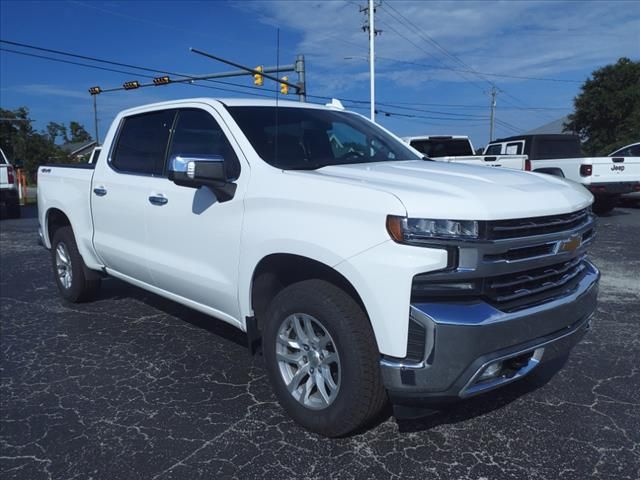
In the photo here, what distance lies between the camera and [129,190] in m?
4.45

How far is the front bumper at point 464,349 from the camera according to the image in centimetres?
243

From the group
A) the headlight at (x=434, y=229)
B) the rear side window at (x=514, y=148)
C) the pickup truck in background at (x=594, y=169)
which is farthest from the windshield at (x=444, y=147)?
the headlight at (x=434, y=229)

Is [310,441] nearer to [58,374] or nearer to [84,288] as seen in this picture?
[58,374]

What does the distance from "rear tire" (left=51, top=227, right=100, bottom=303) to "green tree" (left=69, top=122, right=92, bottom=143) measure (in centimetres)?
9210

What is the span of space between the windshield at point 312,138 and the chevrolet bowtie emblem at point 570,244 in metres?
1.48

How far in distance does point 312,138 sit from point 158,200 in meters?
1.20

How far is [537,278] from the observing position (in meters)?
2.76

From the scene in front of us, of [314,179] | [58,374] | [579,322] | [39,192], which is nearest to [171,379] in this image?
[58,374]

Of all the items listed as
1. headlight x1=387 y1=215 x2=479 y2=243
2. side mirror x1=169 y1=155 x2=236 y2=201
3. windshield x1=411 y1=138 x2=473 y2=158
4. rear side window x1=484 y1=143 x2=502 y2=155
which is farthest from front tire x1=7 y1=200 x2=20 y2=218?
headlight x1=387 y1=215 x2=479 y2=243

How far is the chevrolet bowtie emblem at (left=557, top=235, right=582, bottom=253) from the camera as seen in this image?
112 inches

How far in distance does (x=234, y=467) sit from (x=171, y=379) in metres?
1.26

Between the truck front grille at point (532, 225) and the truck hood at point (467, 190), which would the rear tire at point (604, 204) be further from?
the truck front grille at point (532, 225)

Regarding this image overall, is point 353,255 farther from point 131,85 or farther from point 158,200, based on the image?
point 131,85


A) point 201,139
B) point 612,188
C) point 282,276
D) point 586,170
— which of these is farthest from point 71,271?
point 612,188
